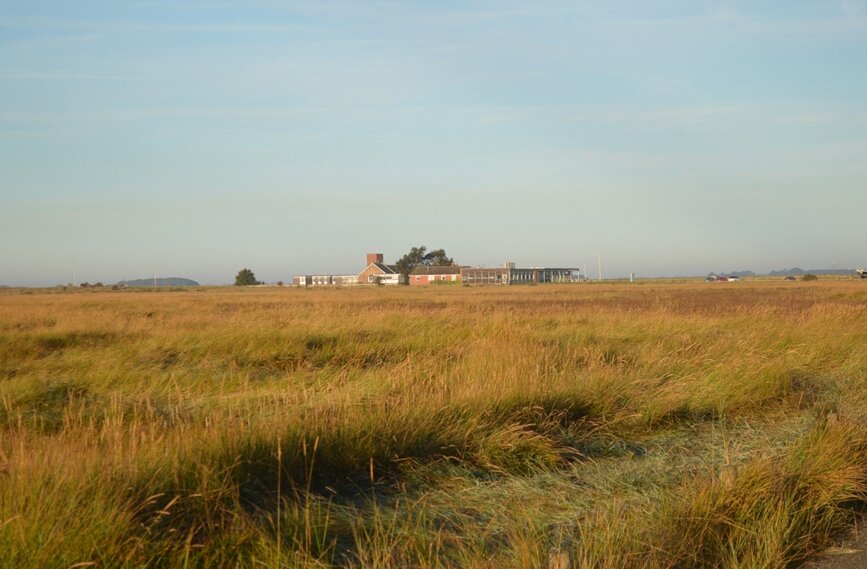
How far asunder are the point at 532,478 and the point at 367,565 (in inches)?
101

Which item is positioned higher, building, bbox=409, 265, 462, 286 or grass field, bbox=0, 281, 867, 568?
building, bbox=409, 265, 462, 286

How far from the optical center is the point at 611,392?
9211mm

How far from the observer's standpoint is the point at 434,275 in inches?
5541

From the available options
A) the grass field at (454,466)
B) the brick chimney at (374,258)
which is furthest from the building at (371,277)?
the grass field at (454,466)

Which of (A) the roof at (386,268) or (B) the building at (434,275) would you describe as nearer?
(B) the building at (434,275)

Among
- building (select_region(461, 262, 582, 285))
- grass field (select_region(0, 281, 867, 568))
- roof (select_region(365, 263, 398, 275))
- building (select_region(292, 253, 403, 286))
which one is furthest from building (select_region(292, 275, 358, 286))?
grass field (select_region(0, 281, 867, 568))

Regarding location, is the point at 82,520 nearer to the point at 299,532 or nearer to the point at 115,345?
the point at 299,532

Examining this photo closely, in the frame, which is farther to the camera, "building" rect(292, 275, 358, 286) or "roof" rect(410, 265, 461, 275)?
"building" rect(292, 275, 358, 286)

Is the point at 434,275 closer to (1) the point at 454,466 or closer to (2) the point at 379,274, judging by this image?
(2) the point at 379,274

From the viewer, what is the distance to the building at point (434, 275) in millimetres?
137125

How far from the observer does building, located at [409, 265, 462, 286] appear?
137 meters

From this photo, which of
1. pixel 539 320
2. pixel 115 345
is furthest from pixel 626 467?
pixel 539 320

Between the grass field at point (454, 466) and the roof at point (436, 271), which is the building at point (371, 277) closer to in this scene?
the roof at point (436, 271)

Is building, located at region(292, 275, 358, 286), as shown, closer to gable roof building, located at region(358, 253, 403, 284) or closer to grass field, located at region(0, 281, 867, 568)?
gable roof building, located at region(358, 253, 403, 284)
